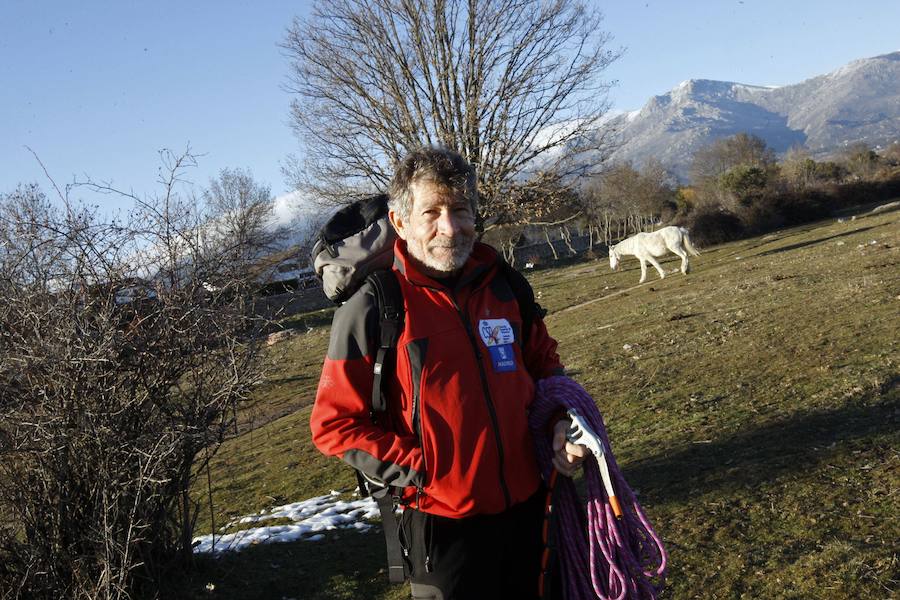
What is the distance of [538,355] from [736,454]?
3.24 m

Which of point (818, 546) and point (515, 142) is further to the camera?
point (515, 142)

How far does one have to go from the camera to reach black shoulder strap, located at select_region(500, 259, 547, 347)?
273 centimetres

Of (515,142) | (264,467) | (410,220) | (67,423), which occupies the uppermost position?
(515,142)

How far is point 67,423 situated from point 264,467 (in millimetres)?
5010

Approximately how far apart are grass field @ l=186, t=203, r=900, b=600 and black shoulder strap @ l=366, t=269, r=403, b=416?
2.25 metres

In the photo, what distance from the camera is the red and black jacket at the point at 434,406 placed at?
7.75 ft

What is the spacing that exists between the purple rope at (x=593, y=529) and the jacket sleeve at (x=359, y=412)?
0.51 meters

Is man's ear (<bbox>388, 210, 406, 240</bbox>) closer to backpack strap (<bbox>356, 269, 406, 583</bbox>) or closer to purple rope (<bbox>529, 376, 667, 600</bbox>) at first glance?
backpack strap (<bbox>356, 269, 406, 583</bbox>)

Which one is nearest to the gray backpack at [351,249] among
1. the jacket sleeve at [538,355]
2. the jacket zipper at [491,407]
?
the jacket zipper at [491,407]

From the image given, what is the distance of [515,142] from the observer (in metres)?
14.2

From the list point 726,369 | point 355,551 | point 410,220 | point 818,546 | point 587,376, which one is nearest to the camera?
point 410,220

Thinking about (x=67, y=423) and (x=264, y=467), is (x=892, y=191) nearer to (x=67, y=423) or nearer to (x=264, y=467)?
(x=264, y=467)

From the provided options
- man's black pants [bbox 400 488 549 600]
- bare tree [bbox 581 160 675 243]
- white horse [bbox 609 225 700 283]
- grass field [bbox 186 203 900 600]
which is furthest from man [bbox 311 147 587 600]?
bare tree [bbox 581 160 675 243]

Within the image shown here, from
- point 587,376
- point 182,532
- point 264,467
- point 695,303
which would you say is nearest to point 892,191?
point 695,303
